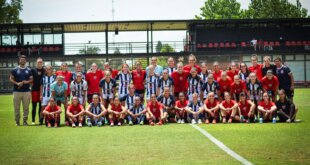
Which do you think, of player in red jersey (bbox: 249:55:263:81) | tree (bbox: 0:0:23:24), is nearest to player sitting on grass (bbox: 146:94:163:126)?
player in red jersey (bbox: 249:55:263:81)

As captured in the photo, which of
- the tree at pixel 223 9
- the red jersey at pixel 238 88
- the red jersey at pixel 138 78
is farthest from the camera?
the tree at pixel 223 9

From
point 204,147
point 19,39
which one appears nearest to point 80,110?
point 204,147

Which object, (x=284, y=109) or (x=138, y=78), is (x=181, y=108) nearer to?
(x=138, y=78)

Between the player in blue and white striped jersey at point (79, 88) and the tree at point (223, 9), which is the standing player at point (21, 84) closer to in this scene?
the player in blue and white striped jersey at point (79, 88)

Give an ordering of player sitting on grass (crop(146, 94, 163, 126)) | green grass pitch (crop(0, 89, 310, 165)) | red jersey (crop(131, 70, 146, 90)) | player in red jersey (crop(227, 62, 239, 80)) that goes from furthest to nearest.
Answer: player in red jersey (crop(227, 62, 239, 80))
red jersey (crop(131, 70, 146, 90))
player sitting on grass (crop(146, 94, 163, 126))
green grass pitch (crop(0, 89, 310, 165))

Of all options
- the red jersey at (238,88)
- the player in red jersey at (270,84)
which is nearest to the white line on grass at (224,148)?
the red jersey at (238,88)

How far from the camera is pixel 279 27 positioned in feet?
165

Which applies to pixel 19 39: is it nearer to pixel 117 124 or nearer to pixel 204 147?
pixel 117 124

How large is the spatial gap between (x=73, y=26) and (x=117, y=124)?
1230 inches

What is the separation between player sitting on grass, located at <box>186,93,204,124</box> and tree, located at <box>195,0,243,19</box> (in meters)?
64.7

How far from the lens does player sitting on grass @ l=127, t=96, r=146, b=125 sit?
1563 cm

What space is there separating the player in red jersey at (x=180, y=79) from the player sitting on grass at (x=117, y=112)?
207cm

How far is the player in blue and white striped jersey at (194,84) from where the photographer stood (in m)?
16.3

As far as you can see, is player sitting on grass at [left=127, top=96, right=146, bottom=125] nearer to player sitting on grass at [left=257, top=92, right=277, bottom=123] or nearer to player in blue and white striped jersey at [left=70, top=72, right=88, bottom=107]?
player in blue and white striped jersey at [left=70, top=72, right=88, bottom=107]
